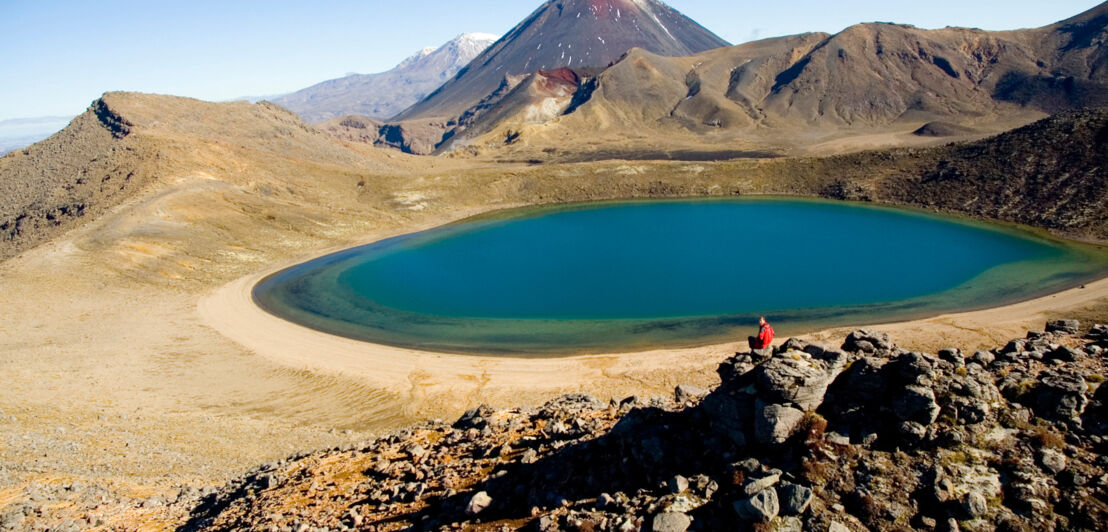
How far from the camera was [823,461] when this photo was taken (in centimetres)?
1157

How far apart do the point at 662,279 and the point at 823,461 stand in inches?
1659

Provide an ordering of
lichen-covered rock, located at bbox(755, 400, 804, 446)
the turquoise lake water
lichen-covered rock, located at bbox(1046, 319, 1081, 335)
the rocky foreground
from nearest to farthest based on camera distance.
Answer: the rocky foreground, lichen-covered rock, located at bbox(755, 400, 804, 446), lichen-covered rock, located at bbox(1046, 319, 1081, 335), the turquoise lake water

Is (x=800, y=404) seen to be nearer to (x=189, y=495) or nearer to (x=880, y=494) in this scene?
(x=880, y=494)

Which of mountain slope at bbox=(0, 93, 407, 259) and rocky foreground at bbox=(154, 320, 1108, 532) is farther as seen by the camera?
mountain slope at bbox=(0, 93, 407, 259)

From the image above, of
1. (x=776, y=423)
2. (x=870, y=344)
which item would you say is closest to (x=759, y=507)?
(x=776, y=423)

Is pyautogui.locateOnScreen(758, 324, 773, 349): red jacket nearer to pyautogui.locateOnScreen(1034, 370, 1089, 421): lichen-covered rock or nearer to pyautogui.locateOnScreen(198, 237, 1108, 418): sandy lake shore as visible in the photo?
pyautogui.locateOnScreen(1034, 370, 1089, 421): lichen-covered rock

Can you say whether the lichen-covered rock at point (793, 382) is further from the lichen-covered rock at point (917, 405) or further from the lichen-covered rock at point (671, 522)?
the lichen-covered rock at point (671, 522)

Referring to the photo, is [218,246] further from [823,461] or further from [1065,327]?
[1065,327]

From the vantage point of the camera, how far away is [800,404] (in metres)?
12.1

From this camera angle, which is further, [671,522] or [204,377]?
[204,377]

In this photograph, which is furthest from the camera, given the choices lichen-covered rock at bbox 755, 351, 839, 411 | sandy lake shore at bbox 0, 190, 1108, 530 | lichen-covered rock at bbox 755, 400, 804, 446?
sandy lake shore at bbox 0, 190, 1108, 530

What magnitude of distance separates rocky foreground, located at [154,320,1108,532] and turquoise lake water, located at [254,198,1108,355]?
73.8ft

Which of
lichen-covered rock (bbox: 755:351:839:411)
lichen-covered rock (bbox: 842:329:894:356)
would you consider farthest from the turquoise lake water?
lichen-covered rock (bbox: 755:351:839:411)

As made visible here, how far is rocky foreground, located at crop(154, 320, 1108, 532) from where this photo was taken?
10773 mm
